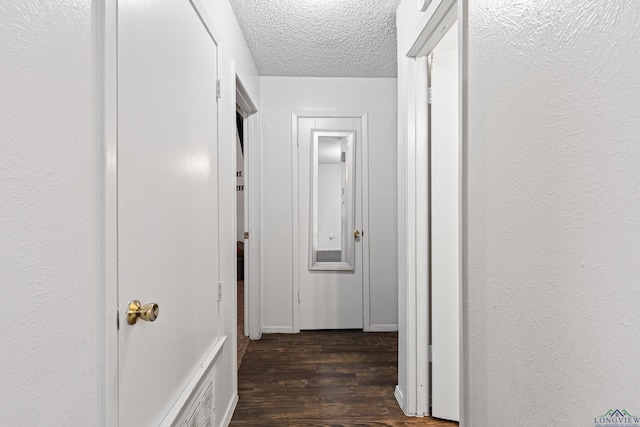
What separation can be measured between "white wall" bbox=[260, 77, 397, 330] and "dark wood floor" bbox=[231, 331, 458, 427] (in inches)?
13.5

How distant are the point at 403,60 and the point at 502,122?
1217 mm

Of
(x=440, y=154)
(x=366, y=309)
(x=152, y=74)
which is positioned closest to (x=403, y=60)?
(x=440, y=154)

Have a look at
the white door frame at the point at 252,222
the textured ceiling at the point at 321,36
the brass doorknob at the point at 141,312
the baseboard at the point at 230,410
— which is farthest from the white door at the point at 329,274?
the brass doorknob at the point at 141,312

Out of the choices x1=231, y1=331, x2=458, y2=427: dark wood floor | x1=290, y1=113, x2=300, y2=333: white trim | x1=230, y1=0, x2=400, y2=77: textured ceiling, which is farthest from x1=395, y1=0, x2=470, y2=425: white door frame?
x1=290, y1=113, x2=300, y2=333: white trim

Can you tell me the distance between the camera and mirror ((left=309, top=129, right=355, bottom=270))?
3457 mm

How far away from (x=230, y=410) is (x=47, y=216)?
1.76m

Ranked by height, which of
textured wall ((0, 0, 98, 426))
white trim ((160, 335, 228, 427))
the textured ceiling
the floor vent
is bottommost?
the floor vent

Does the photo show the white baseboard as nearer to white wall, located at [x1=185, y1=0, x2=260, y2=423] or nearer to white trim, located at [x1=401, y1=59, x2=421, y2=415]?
white trim, located at [x1=401, y1=59, x2=421, y2=415]

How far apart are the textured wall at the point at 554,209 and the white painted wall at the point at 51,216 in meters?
1.02

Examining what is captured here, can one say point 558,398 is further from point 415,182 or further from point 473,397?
point 415,182

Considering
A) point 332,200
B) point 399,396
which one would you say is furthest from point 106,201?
point 332,200

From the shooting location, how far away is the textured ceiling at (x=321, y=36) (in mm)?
2283

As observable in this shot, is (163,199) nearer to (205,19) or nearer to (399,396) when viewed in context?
(205,19)

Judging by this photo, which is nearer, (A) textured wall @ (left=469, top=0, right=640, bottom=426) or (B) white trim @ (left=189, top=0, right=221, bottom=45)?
(A) textured wall @ (left=469, top=0, right=640, bottom=426)
